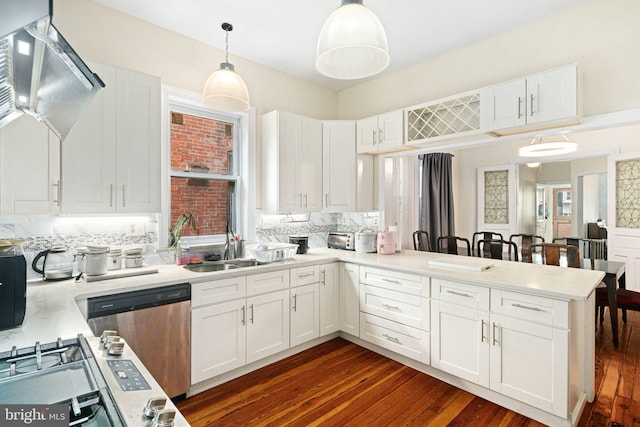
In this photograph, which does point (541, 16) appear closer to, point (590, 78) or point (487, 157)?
point (590, 78)

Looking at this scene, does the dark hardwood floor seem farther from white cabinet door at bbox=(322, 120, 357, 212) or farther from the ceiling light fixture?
the ceiling light fixture

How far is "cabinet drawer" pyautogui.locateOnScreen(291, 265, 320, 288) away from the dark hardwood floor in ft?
2.28

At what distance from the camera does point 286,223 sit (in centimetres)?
392

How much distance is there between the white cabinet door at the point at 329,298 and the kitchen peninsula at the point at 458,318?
40 mm

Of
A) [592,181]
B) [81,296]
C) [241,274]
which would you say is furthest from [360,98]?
[592,181]

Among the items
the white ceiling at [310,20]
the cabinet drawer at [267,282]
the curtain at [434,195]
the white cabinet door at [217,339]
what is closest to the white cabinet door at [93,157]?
the white ceiling at [310,20]

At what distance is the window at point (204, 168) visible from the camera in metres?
3.16

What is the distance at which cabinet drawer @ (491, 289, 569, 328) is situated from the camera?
203cm

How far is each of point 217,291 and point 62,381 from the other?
165 cm

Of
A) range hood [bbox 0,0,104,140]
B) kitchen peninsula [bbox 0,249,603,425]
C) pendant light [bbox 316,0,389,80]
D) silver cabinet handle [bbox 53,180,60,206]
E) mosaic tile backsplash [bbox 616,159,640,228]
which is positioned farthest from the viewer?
mosaic tile backsplash [bbox 616,159,640,228]

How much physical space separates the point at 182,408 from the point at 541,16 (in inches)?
163

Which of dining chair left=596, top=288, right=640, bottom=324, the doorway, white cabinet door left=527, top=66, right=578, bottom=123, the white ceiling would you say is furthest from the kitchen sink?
the doorway

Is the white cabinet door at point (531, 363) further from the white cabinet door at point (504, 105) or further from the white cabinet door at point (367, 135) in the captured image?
the white cabinet door at point (367, 135)

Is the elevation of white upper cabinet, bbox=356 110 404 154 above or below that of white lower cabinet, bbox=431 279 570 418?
above
